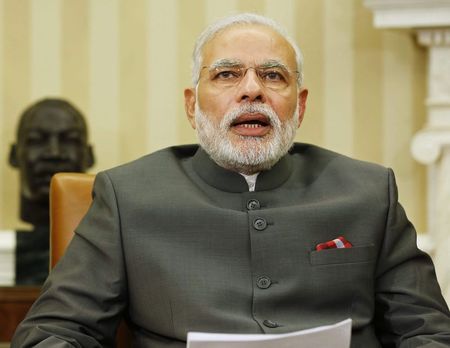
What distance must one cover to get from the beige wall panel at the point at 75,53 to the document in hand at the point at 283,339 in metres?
2.55

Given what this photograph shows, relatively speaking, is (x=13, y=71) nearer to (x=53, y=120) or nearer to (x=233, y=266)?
(x=53, y=120)

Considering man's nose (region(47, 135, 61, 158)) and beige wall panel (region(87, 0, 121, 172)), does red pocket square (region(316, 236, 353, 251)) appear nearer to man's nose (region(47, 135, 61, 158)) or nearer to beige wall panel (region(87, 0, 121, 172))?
man's nose (region(47, 135, 61, 158))

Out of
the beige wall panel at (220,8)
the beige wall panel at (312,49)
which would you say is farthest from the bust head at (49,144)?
the beige wall panel at (312,49)

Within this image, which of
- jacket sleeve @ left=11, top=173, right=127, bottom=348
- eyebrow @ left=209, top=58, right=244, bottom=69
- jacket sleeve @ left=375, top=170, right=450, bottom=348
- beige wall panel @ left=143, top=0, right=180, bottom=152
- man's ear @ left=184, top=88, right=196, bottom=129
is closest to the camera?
jacket sleeve @ left=11, top=173, right=127, bottom=348

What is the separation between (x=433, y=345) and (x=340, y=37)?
2213 mm

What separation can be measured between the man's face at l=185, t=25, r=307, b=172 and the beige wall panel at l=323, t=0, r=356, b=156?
1.72 meters

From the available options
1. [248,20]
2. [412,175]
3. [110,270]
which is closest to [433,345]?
[110,270]

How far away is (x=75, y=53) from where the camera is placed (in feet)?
14.2

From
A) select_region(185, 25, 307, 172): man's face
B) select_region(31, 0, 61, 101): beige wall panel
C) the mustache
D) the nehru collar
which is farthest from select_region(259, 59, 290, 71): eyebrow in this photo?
select_region(31, 0, 61, 101): beige wall panel

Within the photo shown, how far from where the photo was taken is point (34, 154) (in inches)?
157

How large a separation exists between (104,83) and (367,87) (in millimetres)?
1181

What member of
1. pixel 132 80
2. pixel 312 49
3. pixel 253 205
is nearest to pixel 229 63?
pixel 253 205

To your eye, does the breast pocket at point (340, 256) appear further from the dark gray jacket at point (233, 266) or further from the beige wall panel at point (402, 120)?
the beige wall panel at point (402, 120)

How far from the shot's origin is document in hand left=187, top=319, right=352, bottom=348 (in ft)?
6.17
